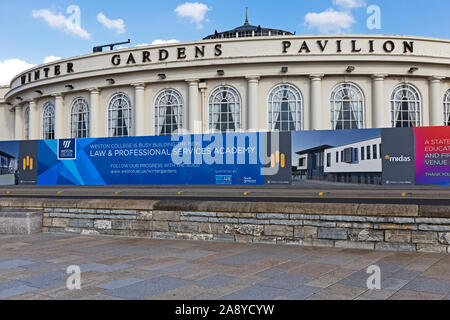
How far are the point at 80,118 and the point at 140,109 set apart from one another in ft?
19.2

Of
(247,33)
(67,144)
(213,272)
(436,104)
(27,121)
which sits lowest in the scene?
(213,272)

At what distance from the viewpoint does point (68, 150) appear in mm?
25672

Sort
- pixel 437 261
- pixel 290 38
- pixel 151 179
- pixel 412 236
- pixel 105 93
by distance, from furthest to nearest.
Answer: pixel 105 93
pixel 290 38
pixel 151 179
pixel 412 236
pixel 437 261

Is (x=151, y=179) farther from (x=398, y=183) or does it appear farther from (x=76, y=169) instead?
(x=398, y=183)

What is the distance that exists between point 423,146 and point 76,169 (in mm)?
19135

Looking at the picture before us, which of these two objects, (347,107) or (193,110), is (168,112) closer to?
(193,110)

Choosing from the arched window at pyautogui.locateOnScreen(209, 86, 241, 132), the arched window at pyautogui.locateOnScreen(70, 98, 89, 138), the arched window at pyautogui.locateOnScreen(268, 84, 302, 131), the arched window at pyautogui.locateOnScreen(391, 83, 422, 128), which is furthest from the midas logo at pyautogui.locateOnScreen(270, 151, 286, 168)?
the arched window at pyautogui.locateOnScreen(70, 98, 89, 138)

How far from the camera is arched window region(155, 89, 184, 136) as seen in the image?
30609mm

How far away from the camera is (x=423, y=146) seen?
67.6ft

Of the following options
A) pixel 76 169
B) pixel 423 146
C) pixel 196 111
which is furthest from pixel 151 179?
pixel 423 146

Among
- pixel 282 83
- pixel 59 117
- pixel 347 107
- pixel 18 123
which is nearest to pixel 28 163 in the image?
pixel 59 117

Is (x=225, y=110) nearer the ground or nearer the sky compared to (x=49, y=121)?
nearer the ground

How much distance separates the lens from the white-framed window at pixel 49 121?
35.6 m

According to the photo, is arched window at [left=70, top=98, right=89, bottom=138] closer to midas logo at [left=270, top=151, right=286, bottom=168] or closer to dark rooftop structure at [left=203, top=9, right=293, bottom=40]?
dark rooftop structure at [left=203, top=9, right=293, bottom=40]
